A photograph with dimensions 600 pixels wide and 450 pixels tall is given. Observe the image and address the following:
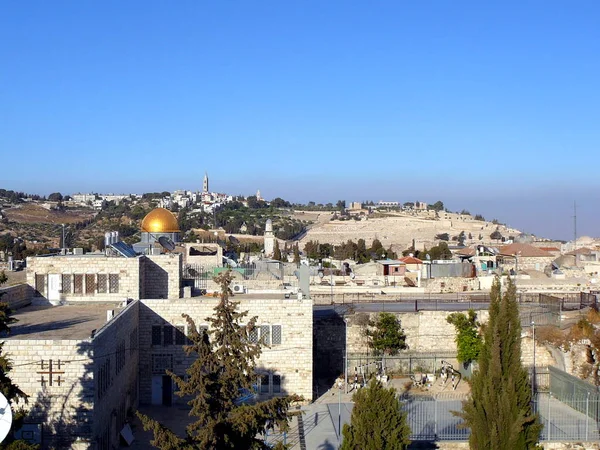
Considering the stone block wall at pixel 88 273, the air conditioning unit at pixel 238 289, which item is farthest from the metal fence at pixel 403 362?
the stone block wall at pixel 88 273

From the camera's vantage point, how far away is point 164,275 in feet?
71.0

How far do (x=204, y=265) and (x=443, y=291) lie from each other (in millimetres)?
12293

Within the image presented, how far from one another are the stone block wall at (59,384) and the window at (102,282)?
23.7 ft

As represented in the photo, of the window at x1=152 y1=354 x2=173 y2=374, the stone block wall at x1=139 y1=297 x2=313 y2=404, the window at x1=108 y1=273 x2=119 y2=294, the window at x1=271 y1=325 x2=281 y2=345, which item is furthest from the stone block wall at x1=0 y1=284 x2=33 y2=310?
the window at x1=271 y1=325 x2=281 y2=345

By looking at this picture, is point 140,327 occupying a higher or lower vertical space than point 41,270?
lower

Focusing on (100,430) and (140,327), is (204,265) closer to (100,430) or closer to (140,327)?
(140,327)

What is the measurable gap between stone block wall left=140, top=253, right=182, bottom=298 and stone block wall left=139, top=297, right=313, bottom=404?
5.79 ft

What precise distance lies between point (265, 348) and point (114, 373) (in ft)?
17.6

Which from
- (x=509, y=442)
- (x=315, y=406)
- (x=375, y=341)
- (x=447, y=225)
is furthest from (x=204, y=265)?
(x=447, y=225)

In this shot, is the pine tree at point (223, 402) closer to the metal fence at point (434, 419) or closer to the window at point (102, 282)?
the metal fence at point (434, 419)

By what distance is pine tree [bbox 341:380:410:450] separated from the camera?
1316 centimetres

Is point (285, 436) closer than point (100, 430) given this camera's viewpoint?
No

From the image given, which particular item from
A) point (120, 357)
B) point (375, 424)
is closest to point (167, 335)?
point (120, 357)

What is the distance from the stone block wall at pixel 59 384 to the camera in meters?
12.9
